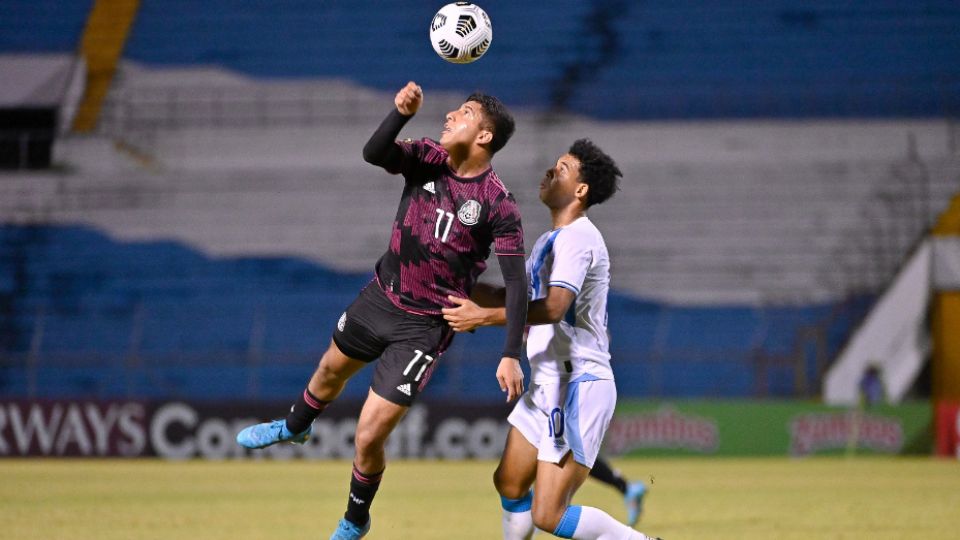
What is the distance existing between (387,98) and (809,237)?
888 cm

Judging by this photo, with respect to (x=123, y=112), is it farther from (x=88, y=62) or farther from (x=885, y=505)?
(x=885, y=505)

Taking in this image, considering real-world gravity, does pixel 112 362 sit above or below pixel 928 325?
below

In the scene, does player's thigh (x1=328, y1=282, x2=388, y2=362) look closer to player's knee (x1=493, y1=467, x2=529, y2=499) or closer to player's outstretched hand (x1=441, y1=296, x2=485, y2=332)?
player's outstretched hand (x1=441, y1=296, x2=485, y2=332)

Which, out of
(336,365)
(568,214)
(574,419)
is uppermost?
(568,214)

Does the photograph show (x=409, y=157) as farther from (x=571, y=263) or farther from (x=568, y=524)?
(x=568, y=524)

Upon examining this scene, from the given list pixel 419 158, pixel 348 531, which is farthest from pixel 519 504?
pixel 419 158

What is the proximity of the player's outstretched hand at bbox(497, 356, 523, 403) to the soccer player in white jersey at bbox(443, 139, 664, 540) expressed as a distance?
28 centimetres

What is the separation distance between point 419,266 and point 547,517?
1.55 meters

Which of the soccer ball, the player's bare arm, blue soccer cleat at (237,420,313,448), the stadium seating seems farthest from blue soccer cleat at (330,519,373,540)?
the stadium seating

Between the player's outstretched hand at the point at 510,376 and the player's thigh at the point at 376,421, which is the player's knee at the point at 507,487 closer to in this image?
the player's thigh at the point at 376,421

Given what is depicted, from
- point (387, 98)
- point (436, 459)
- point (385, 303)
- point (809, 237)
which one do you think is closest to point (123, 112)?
point (387, 98)

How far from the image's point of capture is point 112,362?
2312 centimetres

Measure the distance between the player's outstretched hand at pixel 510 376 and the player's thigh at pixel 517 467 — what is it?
1.99 feet

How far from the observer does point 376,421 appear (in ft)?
22.8
